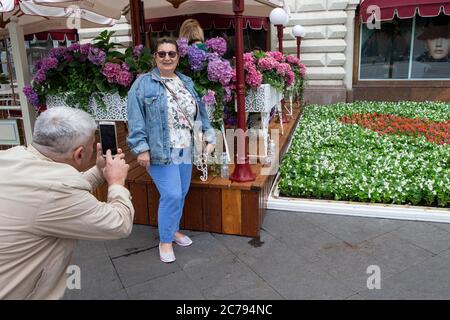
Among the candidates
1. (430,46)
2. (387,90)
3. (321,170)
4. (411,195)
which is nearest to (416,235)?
(411,195)

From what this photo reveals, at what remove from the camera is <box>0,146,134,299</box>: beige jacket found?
1.55 metres

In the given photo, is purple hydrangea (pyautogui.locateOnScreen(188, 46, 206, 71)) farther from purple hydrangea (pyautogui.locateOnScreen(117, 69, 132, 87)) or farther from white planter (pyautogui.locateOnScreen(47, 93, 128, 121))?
white planter (pyautogui.locateOnScreen(47, 93, 128, 121))

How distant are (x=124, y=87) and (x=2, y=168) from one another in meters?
2.76

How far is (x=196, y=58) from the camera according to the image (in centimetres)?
392

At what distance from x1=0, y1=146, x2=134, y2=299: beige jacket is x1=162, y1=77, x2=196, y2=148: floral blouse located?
1.48m

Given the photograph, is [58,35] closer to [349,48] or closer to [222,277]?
[349,48]

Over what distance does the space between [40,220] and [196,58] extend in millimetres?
2695

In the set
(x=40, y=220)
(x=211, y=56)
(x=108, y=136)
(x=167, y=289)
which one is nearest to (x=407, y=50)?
(x=211, y=56)

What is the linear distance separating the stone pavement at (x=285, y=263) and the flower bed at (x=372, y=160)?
46 cm

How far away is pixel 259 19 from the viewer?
10.6 meters

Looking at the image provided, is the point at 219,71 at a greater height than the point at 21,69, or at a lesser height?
lesser

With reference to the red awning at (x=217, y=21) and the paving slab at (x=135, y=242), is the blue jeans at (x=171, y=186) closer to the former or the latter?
the paving slab at (x=135, y=242)

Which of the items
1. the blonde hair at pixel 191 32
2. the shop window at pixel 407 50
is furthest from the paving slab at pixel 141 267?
the shop window at pixel 407 50

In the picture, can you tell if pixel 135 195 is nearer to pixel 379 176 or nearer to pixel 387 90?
pixel 379 176
